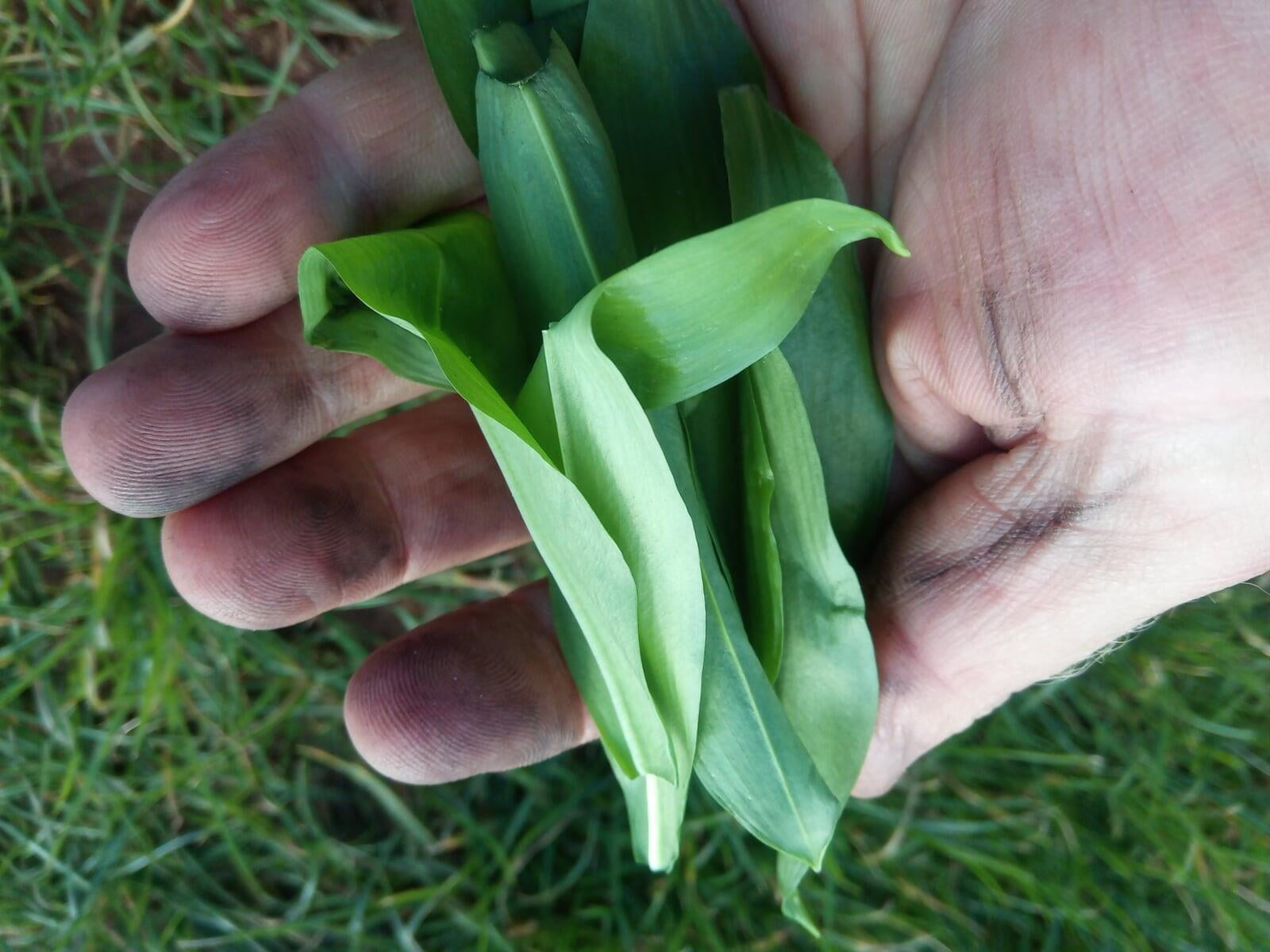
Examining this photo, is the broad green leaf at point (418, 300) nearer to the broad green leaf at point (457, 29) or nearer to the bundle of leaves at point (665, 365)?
the bundle of leaves at point (665, 365)

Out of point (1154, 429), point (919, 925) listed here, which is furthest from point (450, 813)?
point (1154, 429)

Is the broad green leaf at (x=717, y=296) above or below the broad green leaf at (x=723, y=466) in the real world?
above

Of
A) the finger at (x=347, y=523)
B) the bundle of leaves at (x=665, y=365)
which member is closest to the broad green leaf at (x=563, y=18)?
the bundle of leaves at (x=665, y=365)

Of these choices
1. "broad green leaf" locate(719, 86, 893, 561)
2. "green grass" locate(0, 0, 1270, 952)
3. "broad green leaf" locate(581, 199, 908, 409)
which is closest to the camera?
"broad green leaf" locate(581, 199, 908, 409)

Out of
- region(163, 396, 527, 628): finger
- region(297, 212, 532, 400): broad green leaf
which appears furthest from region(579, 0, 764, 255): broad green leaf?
region(163, 396, 527, 628): finger

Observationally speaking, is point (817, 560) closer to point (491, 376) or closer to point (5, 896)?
point (491, 376)

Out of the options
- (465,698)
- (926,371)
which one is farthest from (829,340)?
(465,698)

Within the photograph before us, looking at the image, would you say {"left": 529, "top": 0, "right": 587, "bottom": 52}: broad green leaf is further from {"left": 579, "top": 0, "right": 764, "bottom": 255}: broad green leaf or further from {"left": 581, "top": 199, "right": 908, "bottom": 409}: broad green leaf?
{"left": 581, "top": 199, "right": 908, "bottom": 409}: broad green leaf
